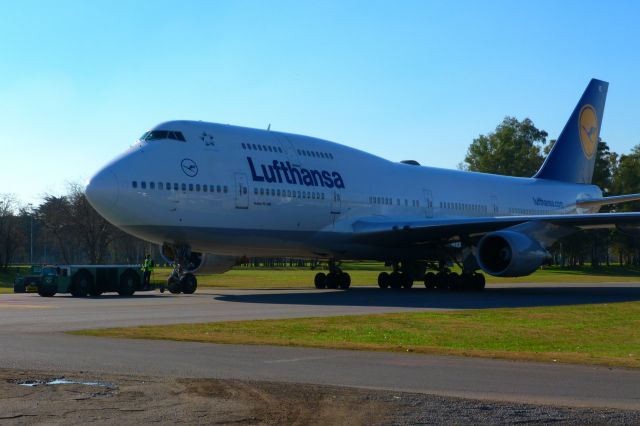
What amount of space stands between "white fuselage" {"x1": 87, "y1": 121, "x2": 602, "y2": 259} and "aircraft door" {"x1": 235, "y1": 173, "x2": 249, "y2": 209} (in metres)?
0.03

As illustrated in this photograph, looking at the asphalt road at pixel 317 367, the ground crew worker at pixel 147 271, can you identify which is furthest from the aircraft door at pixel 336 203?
the asphalt road at pixel 317 367

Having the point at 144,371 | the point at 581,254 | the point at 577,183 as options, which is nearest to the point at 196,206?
the point at 144,371

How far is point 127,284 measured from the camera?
29922 mm

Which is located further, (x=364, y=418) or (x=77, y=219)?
(x=77, y=219)

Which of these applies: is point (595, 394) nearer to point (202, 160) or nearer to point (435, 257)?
point (202, 160)

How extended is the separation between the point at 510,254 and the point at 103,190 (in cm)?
1285

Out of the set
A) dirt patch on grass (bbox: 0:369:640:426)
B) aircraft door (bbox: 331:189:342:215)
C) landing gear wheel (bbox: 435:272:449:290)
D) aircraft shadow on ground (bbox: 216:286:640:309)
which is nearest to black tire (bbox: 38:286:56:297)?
aircraft shadow on ground (bbox: 216:286:640:309)

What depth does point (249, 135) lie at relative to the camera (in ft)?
96.8

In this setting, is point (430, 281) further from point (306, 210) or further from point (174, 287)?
point (174, 287)

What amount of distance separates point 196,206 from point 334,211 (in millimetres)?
6312

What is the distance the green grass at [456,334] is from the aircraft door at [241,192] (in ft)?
32.8

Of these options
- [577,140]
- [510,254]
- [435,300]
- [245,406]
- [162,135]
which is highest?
[577,140]

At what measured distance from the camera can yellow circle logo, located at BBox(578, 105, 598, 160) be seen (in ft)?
151

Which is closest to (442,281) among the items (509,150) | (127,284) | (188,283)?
(188,283)
